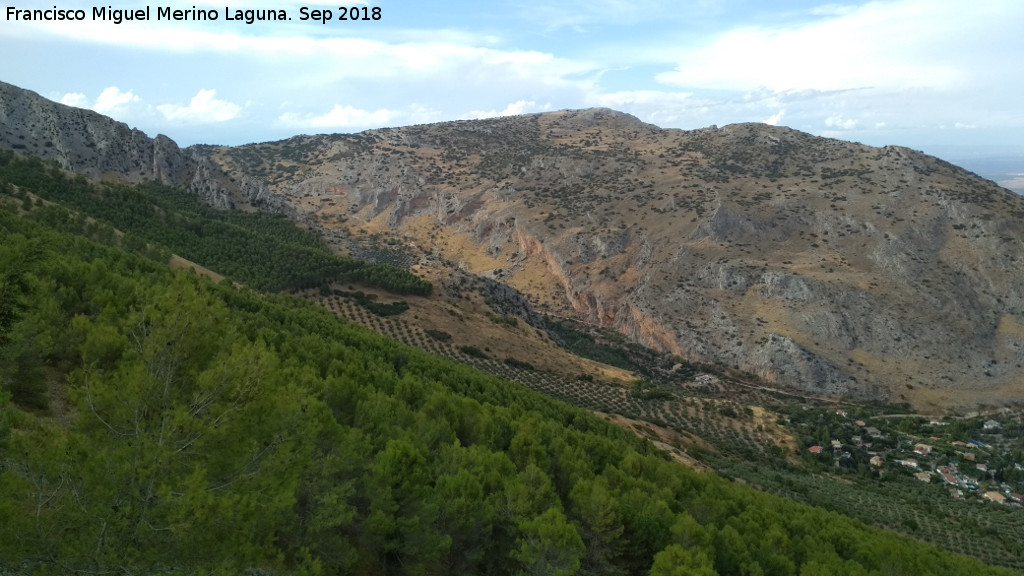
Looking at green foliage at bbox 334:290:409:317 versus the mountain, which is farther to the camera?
the mountain

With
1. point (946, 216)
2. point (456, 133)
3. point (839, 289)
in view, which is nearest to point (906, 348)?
point (839, 289)

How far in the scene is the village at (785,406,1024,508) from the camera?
46250mm

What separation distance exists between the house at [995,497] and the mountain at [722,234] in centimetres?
2581

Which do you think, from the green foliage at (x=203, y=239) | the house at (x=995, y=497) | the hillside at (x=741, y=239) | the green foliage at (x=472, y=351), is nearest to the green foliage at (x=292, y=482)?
the house at (x=995, y=497)

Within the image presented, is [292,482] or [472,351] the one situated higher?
[292,482]

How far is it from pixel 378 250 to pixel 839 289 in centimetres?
7648

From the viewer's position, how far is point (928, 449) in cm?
5194

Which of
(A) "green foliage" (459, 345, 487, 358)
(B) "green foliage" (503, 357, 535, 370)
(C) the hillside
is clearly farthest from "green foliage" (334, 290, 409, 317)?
(C) the hillside

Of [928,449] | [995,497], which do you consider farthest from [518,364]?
[995,497]

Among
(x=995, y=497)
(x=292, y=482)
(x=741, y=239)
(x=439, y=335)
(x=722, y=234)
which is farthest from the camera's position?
(x=722, y=234)

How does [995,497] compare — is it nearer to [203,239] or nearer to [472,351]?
[472,351]

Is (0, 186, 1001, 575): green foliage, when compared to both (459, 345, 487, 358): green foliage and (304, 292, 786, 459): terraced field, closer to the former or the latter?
(304, 292, 786, 459): terraced field

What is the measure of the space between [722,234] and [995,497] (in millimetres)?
57522

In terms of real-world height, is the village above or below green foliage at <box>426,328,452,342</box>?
below
